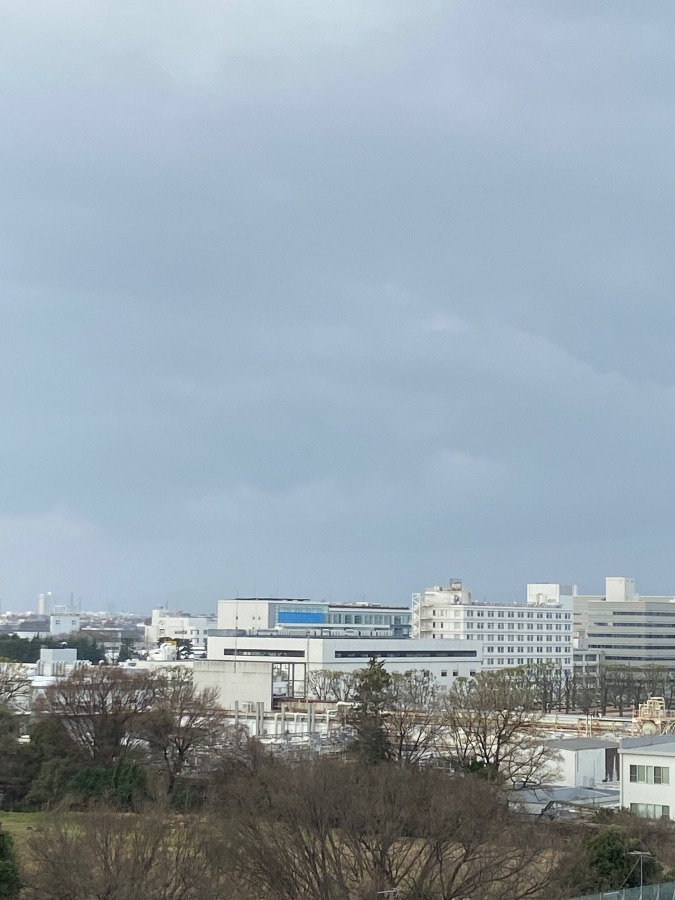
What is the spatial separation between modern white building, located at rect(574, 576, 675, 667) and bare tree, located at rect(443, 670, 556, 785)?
83198 mm

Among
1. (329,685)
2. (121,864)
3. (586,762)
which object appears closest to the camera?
(121,864)

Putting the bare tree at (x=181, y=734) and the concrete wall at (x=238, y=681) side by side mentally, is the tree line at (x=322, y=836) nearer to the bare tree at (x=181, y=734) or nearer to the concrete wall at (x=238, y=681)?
the bare tree at (x=181, y=734)

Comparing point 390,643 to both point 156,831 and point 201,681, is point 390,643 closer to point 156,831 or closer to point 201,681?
point 201,681

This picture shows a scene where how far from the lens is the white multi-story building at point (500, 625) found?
111125 mm

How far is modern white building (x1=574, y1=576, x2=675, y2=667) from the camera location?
442 feet

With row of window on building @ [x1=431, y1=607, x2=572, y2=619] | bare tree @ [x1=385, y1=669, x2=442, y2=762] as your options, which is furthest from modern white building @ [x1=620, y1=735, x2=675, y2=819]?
row of window on building @ [x1=431, y1=607, x2=572, y2=619]

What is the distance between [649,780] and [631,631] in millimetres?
98254

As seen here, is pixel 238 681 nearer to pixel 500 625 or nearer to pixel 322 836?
pixel 500 625

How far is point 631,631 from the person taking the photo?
136 meters

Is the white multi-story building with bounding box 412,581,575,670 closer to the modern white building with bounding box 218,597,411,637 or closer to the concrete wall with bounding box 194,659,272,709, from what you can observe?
the modern white building with bounding box 218,597,411,637

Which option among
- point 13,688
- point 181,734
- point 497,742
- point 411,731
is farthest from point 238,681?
point 497,742

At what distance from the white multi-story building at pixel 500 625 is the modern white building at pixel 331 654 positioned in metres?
5.89

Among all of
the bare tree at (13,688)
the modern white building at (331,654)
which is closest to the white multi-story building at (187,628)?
the modern white building at (331,654)

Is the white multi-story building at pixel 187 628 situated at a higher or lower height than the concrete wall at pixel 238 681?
higher
